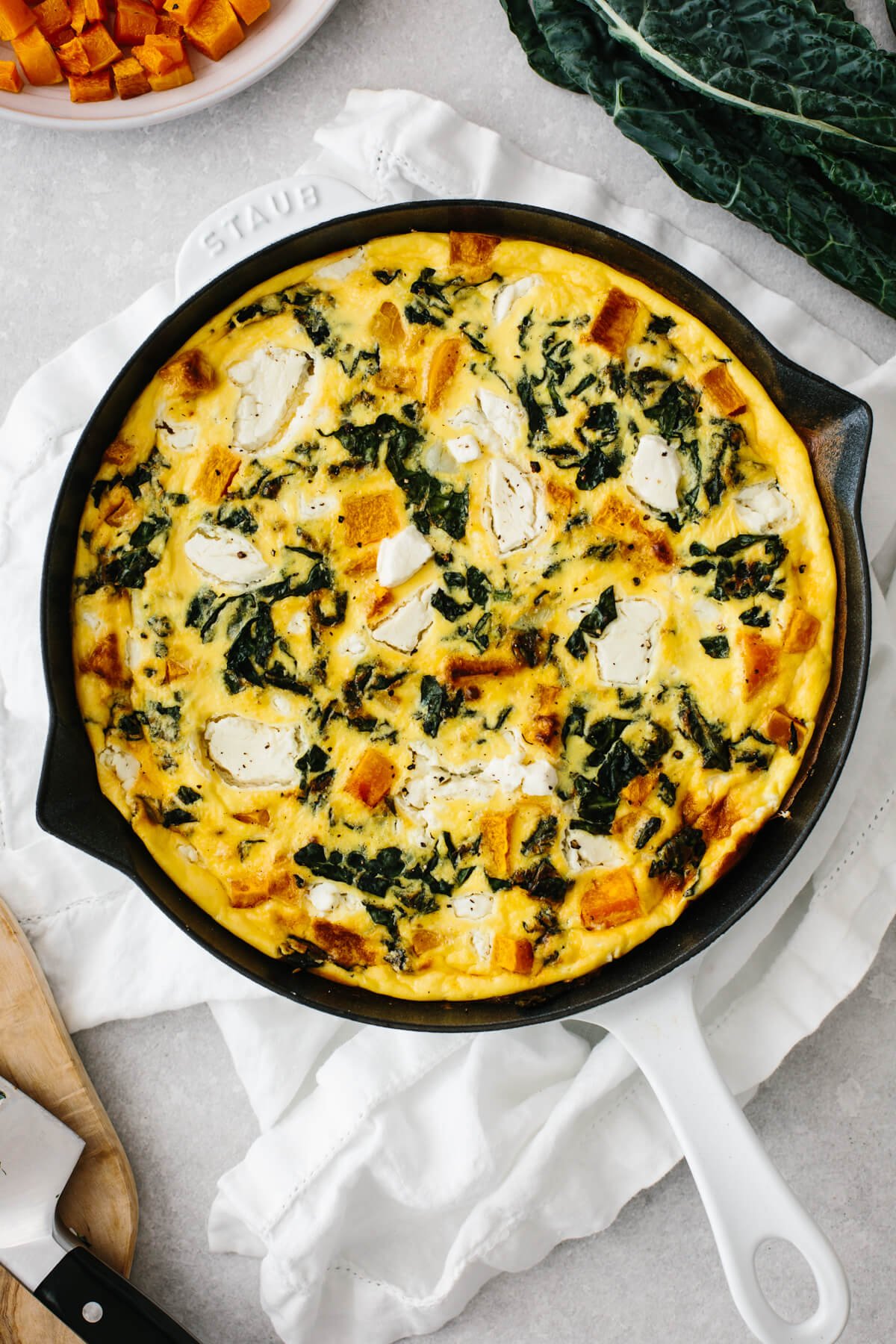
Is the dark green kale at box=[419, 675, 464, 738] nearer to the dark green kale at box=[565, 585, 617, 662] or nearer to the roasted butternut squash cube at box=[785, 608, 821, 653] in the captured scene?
the dark green kale at box=[565, 585, 617, 662]

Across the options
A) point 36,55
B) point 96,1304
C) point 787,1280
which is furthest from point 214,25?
point 787,1280

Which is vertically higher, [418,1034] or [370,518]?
[370,518]

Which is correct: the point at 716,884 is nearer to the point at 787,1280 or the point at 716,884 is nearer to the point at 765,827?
the point at 765,827

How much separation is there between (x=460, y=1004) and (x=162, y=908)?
0.70 m

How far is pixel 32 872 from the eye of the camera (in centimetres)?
283

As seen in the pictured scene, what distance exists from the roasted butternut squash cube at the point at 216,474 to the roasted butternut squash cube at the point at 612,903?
1223 millimetres

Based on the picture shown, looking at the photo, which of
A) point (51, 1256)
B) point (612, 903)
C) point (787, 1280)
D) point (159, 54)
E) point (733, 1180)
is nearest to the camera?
point (733, 1180)

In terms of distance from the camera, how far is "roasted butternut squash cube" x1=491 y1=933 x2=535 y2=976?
239 cm

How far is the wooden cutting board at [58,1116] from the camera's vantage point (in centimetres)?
281

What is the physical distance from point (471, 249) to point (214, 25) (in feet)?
3.32

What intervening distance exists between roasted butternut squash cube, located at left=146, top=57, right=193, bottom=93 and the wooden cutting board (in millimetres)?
2152

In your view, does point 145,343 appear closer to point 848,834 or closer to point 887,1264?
point 848,834

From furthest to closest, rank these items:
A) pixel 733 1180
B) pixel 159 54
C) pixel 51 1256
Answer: pixel 159 54 < pixel 51 1256 < pixel 733 1180

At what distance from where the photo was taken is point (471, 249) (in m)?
2.48
